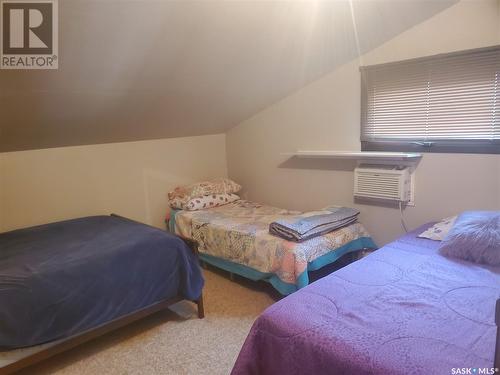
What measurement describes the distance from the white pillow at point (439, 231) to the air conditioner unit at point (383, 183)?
36cm

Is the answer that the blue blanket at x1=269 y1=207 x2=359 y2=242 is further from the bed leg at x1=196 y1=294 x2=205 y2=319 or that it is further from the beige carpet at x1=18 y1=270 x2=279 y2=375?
the bed leg at x1=196 y1=294 x2=205 y2=319

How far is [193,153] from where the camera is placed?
4090 millimetres

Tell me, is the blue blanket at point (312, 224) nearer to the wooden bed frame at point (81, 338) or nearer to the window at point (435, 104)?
the window at point (435, 104)

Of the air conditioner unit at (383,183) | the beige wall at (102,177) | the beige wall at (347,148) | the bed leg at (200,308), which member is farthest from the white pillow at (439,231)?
the beige wall at (102,177)

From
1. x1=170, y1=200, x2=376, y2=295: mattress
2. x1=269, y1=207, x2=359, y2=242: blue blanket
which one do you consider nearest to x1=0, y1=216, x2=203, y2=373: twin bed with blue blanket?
x1=170, y1=200, x2=376, y2=295: mattress

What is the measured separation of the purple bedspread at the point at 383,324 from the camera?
1.23 metres

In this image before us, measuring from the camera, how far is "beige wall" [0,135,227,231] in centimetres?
294

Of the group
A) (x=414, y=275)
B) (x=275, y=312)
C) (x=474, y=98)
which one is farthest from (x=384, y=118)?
(x=275, y=312)

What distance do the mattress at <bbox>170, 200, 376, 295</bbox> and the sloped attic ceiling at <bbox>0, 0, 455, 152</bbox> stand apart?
3.40ft

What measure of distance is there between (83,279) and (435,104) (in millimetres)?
2694

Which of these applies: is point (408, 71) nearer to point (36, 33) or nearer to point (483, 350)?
point (483, 350)

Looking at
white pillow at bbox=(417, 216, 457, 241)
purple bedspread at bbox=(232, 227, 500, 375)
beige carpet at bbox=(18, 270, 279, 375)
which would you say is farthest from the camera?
white pillow at bbox=(417, 216, 457, 241)

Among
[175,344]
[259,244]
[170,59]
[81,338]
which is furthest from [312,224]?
[81,338]

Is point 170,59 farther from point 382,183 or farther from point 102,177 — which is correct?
point 382,183
